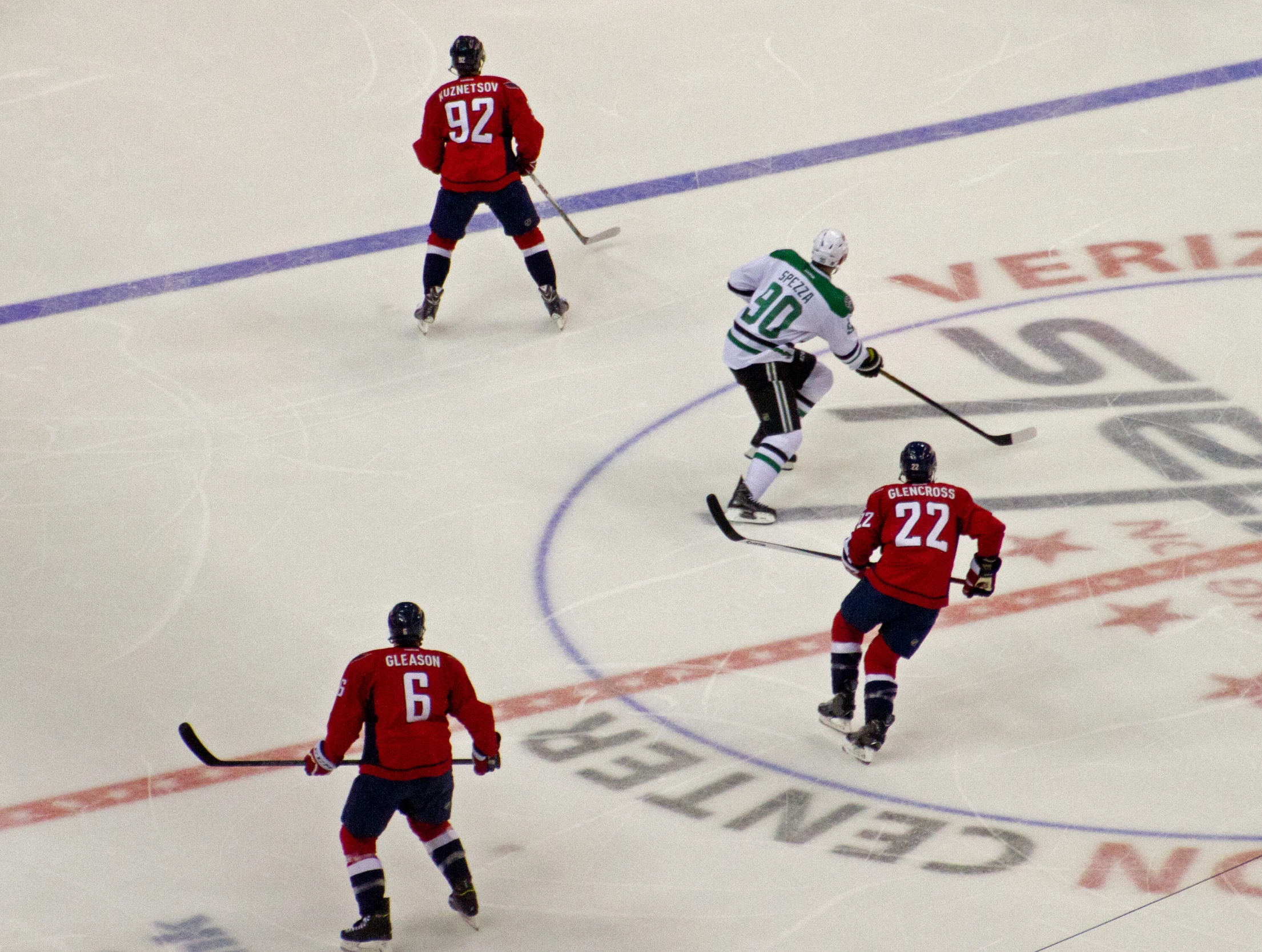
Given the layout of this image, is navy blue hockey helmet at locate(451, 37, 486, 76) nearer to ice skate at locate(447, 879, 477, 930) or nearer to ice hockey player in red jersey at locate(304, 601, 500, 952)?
ice hockey player in red jersey at locate(304, 601, 500, 952)

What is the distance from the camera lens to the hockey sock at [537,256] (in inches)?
281

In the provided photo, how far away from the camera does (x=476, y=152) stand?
6895 mm

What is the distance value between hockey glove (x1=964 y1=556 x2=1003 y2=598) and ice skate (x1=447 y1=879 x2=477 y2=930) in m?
1.67

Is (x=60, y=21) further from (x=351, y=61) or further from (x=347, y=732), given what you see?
(x=347, y=732)

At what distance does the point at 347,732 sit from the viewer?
4.28m

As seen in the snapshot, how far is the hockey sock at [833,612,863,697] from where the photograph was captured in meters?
4.98

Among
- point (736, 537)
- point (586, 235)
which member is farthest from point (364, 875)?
point (586, 235)

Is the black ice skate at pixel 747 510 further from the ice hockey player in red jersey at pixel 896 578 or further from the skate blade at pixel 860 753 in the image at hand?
the skate blade at pixel 860 753

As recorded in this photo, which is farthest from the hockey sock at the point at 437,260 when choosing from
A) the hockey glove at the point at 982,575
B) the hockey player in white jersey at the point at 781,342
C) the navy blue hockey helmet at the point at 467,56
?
the hockey glove at the point at 982,575

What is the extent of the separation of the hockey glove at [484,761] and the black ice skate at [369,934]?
1.34 ft

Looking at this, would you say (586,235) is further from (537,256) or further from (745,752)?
(745,752)

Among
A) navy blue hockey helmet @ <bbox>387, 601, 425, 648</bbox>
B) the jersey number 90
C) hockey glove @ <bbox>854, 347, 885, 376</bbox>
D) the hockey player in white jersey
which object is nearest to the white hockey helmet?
the hockey player in white jersey

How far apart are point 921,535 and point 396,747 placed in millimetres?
1590

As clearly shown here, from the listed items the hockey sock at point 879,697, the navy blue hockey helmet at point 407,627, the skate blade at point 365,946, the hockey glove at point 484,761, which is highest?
the navy blue hockey helmet at point 407,627
